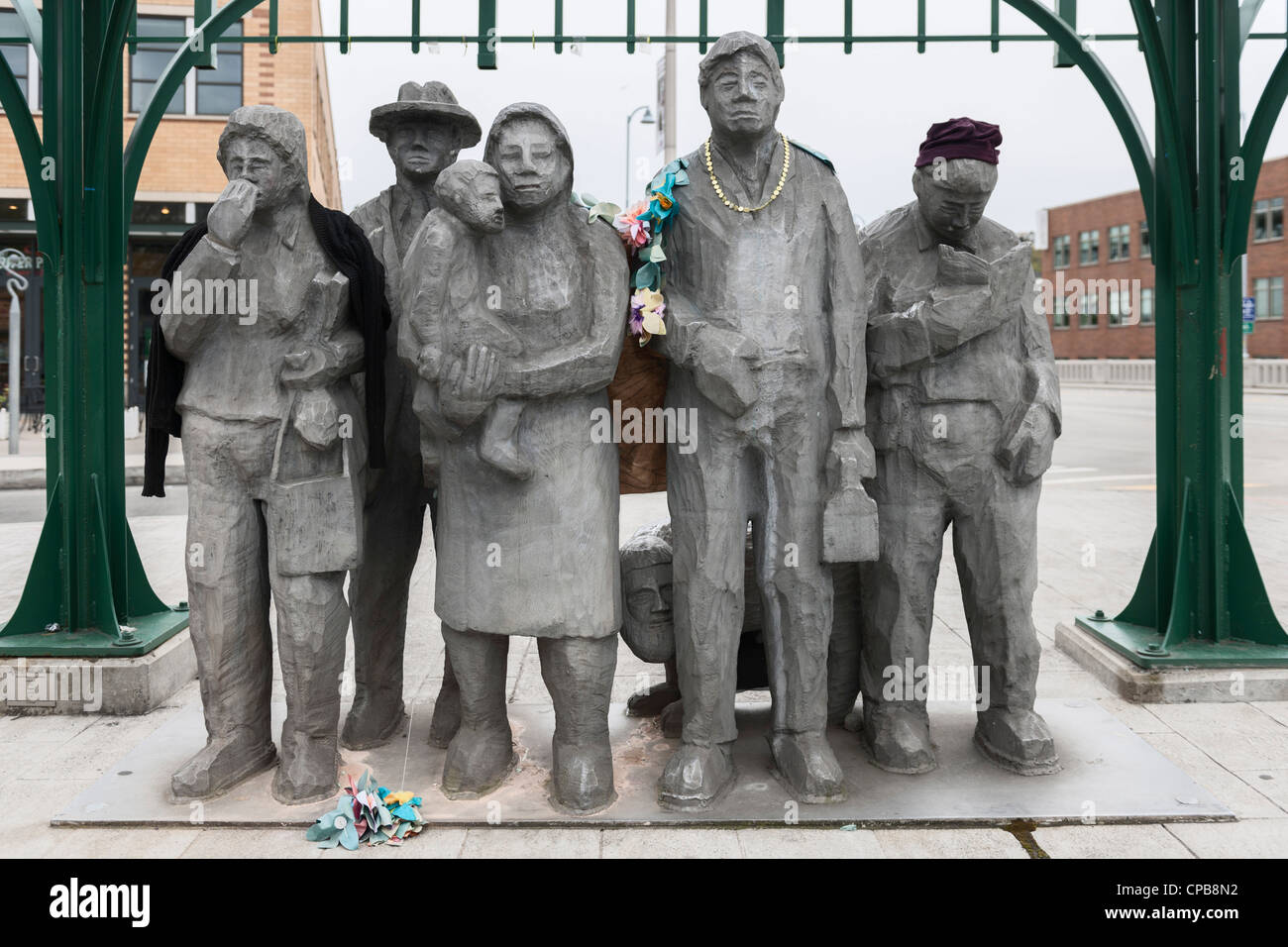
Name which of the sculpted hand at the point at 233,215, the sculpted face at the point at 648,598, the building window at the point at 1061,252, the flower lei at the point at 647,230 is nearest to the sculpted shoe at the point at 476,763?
the sculpted face at the point at 648,598

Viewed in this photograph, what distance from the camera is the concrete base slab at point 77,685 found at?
5.15 meters

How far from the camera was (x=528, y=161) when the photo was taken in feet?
12.2

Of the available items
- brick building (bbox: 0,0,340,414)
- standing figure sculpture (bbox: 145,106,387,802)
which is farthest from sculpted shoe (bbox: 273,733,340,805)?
brick building (bbox: 0,0,340,414)

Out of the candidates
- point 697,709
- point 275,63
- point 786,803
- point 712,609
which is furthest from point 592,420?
point 275,63

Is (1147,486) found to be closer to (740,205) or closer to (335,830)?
(740,205)

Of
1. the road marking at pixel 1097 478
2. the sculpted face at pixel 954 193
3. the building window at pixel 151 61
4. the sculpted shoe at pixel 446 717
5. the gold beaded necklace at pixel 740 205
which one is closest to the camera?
the gold beaded necklace at pixel 740 205

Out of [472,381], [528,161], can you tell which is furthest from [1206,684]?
[528,161]

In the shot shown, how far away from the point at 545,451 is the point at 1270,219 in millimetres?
46555

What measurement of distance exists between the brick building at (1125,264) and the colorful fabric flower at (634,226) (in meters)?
40.6

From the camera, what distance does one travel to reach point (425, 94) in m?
4.45

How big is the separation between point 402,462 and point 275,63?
58.2ft

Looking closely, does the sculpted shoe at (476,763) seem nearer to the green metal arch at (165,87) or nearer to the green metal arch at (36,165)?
the green metal arch at (36,165)

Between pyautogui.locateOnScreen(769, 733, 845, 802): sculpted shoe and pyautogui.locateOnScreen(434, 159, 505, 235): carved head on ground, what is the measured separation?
6.66 ft

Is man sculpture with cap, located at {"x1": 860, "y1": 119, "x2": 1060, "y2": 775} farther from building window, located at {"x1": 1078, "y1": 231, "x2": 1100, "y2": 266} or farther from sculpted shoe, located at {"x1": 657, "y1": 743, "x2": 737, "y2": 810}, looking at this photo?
building window, located at {"x1": 1078, "y1": 231, "x2": 1100, "y2": 266}
